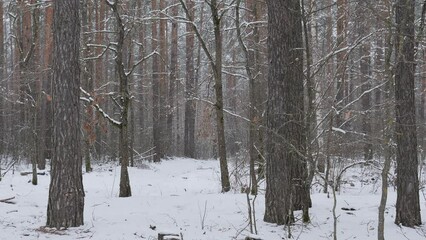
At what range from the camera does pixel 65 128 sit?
7055 mm

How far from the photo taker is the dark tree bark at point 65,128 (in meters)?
7.00

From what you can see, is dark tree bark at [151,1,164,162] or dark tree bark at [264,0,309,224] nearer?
dark tree bark at [264,0,309,224]

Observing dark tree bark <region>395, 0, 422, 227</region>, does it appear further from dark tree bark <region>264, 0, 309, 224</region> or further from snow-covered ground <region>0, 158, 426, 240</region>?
dark tree bark <region>264, 0, 309, 224</region>

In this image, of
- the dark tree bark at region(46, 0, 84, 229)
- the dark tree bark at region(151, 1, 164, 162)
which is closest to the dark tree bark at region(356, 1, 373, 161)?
the dark tree bark at region(46, 0, 84, 229)

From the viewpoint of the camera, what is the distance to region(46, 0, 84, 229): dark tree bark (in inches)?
275

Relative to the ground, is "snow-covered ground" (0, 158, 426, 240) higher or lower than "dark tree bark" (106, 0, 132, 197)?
lower

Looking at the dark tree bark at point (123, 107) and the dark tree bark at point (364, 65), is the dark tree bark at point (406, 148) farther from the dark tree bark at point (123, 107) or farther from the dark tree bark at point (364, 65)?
the dark tree bark at point (123, 107)

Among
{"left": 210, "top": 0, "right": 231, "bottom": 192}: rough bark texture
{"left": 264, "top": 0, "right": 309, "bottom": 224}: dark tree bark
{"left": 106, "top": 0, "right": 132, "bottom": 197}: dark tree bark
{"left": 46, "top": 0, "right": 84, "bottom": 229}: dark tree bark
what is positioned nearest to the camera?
{"left": 46, "top": 0, "right": 84, "bottom": 229}: dark tree bark

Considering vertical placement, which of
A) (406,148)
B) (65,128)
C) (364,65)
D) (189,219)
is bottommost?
(189,219)

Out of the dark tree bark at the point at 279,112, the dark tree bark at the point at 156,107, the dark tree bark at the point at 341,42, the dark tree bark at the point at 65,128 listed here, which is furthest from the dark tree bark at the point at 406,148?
the dark tree bark at the point at 156,107

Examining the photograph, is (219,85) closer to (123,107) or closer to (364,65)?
(123,107)

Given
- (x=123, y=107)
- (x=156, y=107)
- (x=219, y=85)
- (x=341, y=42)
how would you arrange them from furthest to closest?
(x=156, y=107)
(x=219, y=85)
(x=341, y=42)
(x=123, y=107)

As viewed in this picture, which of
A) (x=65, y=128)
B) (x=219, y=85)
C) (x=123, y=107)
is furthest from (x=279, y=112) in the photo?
(x=123, y=107)

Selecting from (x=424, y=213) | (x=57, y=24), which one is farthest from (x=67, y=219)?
(x=424, y=213)
